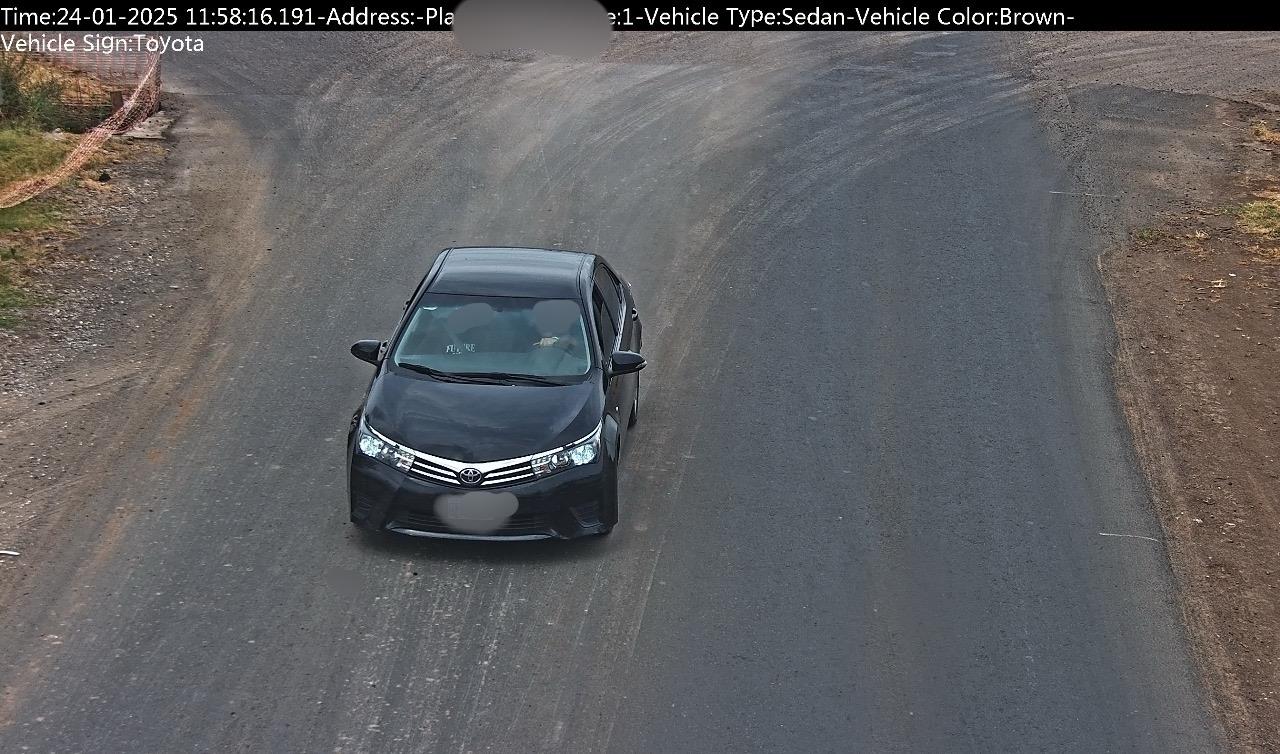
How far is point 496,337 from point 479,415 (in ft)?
3.29

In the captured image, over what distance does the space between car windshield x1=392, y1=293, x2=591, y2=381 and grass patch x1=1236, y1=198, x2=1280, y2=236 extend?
10139mm

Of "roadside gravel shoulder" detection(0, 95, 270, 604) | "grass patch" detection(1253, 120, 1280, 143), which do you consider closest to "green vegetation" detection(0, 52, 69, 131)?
"roadside gravel shoulder" detection(0, 95, 270, 604)

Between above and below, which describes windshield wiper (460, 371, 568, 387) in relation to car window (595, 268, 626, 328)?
below

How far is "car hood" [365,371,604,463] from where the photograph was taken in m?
9.44

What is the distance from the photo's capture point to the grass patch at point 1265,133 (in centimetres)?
2061

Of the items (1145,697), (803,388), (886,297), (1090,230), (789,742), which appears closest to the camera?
(789,742)

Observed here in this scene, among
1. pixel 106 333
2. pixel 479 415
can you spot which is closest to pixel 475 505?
pixel 479 415

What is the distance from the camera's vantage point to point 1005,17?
26.8 metres

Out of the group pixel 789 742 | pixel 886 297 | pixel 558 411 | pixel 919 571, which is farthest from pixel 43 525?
pixel 886 297

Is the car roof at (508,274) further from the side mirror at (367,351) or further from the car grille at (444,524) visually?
the car grille at (444,524)

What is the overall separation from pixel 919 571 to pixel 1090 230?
8799 mm

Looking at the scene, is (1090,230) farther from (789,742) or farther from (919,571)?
(789,742)

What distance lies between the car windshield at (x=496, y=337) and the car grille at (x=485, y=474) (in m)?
0.98

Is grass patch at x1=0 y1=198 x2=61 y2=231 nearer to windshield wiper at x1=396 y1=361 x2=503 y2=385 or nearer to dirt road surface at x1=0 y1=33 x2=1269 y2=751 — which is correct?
dirt road surface at x1=0 y1=33 x2=1269 y2=751
